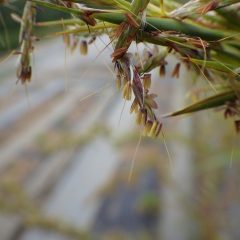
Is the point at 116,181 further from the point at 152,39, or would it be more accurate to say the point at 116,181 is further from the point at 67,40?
the point at 152,39

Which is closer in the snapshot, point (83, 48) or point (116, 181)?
point (83, 48)

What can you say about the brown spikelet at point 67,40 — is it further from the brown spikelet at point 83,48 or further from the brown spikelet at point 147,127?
the brown spikelet at point 147,127

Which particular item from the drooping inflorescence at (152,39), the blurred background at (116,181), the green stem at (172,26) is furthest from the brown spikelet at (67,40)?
the blurred background at (116,181)

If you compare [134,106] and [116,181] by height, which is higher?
[134,106]

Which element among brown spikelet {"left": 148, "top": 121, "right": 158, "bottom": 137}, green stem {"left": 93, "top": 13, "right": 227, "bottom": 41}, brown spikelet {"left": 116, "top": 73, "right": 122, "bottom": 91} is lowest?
brown spikelet {"left": 148, "top": 121, "right": 158, "bottom": 137}

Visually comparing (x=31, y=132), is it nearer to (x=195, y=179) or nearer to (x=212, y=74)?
(x=195, y=179)

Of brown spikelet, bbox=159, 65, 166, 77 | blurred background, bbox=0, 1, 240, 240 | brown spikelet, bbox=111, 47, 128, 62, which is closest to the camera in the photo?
brown spikelet, bbox=111, 47, 128, 62

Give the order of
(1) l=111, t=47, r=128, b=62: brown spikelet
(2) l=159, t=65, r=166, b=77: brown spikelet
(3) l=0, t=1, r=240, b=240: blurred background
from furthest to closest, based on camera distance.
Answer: (3) l=0, t=1, r=240, b=240: blurred background, (2) l=159, t=65, r=166, b=77: brown spikelet, (1) l=111, t=47, r=128, b=62: brown spikelet

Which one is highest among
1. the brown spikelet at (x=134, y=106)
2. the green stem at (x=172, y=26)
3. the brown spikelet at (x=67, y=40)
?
the green stem at (x=172, y=26)

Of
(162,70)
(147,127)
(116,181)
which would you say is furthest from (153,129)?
(116,181)

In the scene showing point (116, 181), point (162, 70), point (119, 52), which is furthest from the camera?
point (116, 181)

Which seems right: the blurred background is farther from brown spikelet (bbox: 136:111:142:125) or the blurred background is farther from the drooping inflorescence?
brown spikelet (bbox: 136:111:142:125)

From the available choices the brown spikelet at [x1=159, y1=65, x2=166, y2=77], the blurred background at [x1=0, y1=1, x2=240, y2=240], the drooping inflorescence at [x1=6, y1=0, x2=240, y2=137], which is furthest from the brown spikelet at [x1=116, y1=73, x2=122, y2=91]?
the blurred background at [x1=0, y1=1, x2=240, y2=240]
